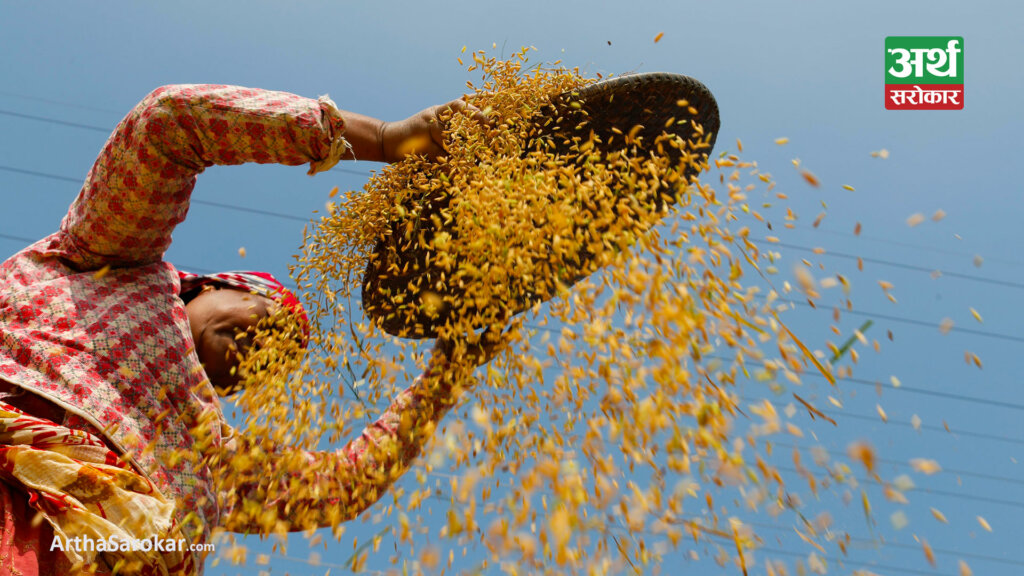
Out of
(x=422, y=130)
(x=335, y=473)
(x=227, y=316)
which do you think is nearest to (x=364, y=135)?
(x=422, y=130)

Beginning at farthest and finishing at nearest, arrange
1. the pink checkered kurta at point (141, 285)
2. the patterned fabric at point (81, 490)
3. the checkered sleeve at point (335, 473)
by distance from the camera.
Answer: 1. the checkered sleeve at point (335, 473)
2. the pink checkered kurta at point (141, 285)
3. the patterned fabric at point (81, 490)

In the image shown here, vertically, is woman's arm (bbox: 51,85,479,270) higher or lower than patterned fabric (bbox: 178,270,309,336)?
higher

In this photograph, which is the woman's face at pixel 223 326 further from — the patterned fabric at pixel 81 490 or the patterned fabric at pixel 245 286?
the patterned fabric at pixel 81 490

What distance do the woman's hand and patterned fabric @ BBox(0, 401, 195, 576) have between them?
29.3 inches

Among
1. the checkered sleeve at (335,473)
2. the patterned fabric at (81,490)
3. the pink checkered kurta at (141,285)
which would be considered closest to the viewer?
the patterned fabric at (81,490)

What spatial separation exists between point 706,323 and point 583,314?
211 mm

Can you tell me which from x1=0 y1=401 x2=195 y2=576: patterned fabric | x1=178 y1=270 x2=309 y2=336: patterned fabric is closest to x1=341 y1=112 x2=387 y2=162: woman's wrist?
x1=178 y1=270 x2=309 y2=336: patterned fabric

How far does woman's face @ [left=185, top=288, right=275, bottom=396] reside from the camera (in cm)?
139

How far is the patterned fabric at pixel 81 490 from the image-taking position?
3.33 feet

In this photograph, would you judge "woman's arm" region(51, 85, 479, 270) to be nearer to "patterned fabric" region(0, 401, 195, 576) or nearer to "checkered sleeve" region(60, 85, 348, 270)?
"checkered sleeve" region(60, 85, 348, 270)


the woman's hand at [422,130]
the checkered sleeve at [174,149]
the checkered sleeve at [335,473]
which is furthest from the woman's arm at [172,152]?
the checkered sleeve at [335,473]

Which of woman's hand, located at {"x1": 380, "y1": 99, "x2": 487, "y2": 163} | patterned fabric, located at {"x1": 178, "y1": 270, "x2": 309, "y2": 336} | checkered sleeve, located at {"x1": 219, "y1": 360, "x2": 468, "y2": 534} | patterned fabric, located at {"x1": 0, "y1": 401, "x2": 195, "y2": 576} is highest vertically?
woman's hand, located at {"x1": 380, "y1": 99, "x2": 487, "y2": 163}

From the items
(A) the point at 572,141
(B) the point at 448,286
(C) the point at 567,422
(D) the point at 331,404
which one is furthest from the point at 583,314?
(D) the point at 331,404

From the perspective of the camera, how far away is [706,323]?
1.17 metres
